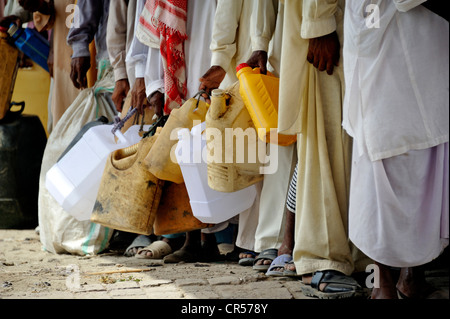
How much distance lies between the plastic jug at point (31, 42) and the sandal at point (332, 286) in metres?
3.77

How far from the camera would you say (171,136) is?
11.9 ft

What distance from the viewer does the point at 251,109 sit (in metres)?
3.21

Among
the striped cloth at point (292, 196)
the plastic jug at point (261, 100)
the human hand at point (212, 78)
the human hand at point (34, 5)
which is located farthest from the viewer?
the human hand at point (34, 5)

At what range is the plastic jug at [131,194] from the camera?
3.78 meters

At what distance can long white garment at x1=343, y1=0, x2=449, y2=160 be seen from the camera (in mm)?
2373

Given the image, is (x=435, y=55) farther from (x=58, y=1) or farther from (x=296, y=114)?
(x=58, y=1)

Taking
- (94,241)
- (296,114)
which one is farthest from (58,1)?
(296,114)

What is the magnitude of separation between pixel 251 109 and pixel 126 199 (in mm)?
1040

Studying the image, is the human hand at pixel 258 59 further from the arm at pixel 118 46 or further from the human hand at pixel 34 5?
the human hand at pixel 34 5

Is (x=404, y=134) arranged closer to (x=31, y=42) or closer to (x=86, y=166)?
(x=86, y=166)

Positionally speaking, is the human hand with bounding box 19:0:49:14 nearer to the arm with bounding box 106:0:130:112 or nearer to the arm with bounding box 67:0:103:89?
the arm with bounding box 67:0:103:89

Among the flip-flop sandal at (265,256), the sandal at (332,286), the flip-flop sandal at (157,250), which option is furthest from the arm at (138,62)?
the sandal at (332,286)

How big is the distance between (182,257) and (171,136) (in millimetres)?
845

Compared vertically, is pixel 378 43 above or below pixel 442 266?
above
